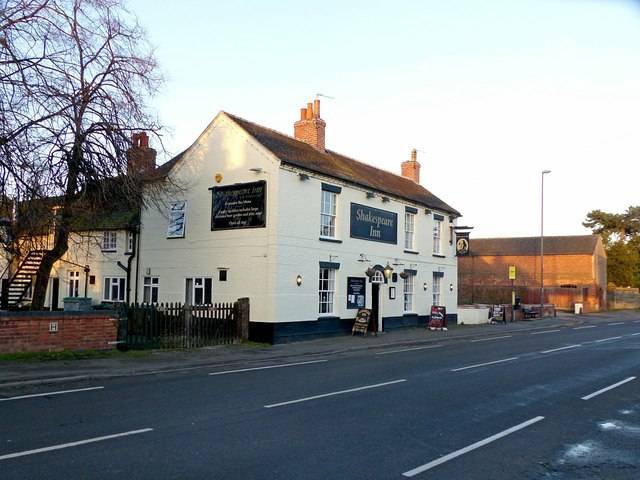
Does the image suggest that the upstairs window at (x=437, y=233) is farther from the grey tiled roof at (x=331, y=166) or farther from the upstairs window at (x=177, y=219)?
the upstairs window at (x=177, y=219)

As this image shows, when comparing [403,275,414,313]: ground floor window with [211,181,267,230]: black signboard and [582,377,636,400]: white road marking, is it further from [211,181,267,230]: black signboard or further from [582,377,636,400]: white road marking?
[582,377,636,400]: white road marking

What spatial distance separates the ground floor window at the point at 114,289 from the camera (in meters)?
27.5

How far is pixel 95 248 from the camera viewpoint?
2955cm

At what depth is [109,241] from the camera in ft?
94.3

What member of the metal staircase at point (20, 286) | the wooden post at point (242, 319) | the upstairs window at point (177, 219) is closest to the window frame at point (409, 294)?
the wooden post at point (242, 319)

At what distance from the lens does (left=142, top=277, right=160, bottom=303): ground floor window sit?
2544cm

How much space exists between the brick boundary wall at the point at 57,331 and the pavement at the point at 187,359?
2.40 feet

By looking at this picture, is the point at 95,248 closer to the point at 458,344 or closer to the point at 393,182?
the point at 393,182

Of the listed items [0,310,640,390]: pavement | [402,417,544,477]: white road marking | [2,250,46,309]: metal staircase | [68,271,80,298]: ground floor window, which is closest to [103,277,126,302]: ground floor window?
[68,271,80,298]: ground floor window

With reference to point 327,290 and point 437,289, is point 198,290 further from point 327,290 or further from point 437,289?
point 437,289

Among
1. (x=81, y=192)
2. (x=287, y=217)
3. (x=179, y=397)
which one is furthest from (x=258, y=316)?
(x=179, y=397)

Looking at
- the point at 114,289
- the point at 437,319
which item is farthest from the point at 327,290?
the point at 114,289

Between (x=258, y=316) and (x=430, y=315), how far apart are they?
38.6 ft

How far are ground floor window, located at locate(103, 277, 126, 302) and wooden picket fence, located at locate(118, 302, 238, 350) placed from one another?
8665 millimetres
